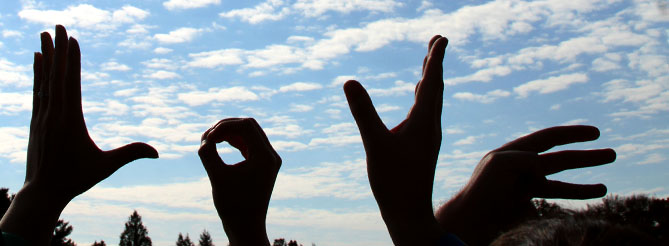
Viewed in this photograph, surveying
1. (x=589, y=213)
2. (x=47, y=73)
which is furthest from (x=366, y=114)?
(x=47, y=73)

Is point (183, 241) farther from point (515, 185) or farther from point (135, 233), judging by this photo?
point (515, 185)

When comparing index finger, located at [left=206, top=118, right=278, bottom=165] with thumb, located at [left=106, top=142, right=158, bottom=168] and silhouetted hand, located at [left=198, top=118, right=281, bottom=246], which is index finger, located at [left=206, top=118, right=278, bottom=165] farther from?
thumb, located at [left=106, top=142, right=158, bottom=168]

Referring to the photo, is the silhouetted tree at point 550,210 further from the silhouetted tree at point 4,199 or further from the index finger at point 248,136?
the silhouetted tree at point 4,199

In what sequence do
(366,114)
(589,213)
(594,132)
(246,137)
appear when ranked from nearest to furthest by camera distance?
(589,213)
(366,114)
(594,132)
(246,137)

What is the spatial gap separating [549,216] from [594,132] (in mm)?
718

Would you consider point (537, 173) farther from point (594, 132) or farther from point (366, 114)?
point (366, 114)

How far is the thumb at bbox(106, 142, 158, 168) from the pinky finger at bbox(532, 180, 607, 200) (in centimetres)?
207

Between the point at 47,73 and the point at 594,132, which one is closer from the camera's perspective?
the point at 594,132

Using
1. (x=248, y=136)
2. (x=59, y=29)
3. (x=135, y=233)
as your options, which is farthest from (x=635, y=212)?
(x=135, y=233)

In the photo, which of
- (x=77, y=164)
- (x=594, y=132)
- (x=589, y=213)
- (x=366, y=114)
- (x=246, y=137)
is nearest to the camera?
(x=589, y=213)

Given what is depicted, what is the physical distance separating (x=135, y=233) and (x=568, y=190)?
10549 cm

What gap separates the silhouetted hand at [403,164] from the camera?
113 inches

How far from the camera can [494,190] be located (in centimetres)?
304

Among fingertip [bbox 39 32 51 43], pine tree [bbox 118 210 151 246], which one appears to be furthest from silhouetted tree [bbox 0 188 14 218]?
pine tree [bbox 118 210 151 246]
